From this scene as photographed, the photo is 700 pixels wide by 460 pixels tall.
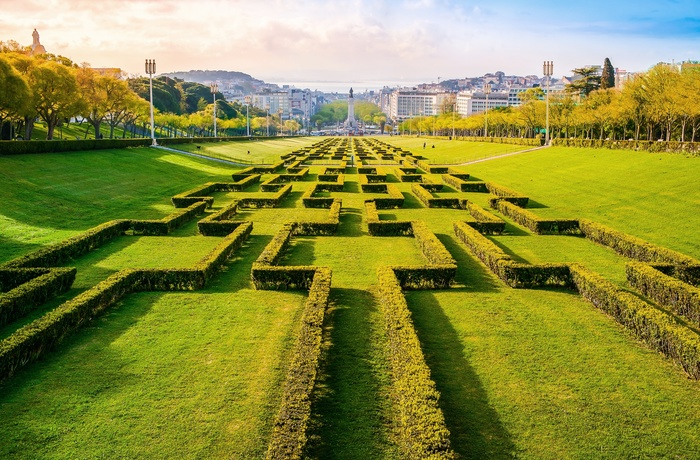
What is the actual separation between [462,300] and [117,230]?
508 inches

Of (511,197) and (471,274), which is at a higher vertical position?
(511,197)

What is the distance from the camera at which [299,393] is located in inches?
279

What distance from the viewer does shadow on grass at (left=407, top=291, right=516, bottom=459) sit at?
672cm

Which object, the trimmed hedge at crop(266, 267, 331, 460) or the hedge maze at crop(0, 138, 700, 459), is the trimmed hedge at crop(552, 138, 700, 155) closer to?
the hedge maze at crop(0, 138, 700, 459)

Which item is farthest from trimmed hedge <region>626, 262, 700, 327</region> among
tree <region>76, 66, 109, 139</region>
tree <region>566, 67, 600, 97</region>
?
tree <region>566, 67, 600, 97</region>

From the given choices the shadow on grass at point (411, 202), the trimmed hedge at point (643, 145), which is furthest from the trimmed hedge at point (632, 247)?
the trimmed hedge at point (643, 145)

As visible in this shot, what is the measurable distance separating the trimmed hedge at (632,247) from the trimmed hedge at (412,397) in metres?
8.84

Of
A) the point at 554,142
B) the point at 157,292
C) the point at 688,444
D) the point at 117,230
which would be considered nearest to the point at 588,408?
the point at 688,444

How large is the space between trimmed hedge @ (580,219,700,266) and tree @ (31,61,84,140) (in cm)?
4017

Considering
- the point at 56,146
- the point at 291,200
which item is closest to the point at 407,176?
the point at 291,200

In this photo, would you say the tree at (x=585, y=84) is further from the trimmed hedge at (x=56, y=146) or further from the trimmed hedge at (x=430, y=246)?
the trimmed hedge at (x=430, y=246)

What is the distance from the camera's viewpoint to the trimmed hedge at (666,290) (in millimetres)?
10961

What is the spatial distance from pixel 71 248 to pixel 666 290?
16.1 m

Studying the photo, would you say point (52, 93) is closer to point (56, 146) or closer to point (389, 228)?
point (56, 146)
